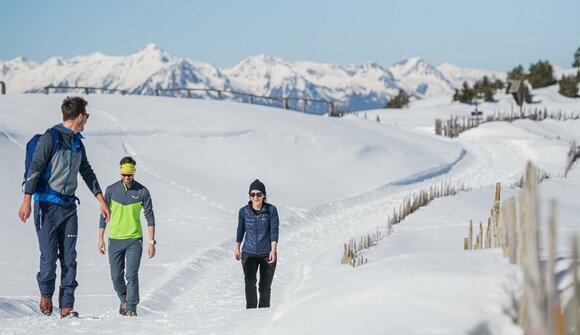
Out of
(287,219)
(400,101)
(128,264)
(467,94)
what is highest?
(467,94)

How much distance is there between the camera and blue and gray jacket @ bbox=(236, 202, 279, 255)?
6.12 metres

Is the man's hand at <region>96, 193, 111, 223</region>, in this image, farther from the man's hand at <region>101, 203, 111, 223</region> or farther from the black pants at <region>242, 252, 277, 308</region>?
the black pants at <region>242, 252, 277, 308</region>

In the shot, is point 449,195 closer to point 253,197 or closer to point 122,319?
point 253,197

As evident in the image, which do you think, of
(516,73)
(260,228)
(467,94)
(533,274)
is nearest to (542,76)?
(516,73)

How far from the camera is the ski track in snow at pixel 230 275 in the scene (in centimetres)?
463

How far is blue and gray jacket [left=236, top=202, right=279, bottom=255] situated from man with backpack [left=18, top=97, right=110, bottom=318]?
1495mm

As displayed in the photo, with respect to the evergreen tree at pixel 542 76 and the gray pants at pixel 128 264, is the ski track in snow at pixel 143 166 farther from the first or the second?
the evergreen tree at pixel 542 76

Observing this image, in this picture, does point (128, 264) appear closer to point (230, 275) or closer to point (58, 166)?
point (58, 166)

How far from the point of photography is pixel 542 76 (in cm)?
6762

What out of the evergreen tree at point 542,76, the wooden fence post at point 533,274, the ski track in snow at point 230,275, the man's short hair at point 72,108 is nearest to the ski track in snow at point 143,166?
the ski track in snow at point 230,275

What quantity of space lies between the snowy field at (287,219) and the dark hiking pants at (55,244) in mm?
278

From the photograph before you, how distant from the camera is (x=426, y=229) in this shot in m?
10.9

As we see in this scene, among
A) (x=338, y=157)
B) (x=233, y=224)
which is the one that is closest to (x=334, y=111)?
(x=338, y=157)

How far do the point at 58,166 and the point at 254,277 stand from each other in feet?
6.47
